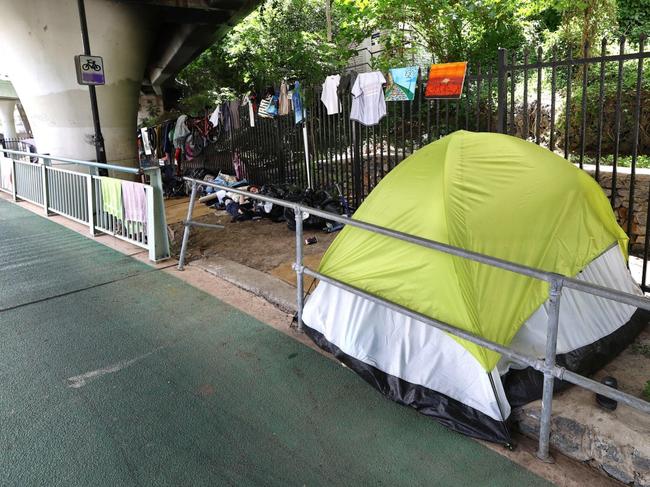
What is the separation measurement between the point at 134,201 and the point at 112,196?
0.61 meters

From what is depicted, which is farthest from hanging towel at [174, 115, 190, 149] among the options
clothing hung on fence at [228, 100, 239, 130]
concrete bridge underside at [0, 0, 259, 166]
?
clothing hung on fence at [228, 100, 239, 130]

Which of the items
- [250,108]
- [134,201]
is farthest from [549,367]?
[250,108]

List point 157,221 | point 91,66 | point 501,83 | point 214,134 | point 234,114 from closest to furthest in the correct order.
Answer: point 501,83 < point 157,221 < point 91,66 < point 234,114 < point 214,134

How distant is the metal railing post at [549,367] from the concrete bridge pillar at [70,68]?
9239 millimetres

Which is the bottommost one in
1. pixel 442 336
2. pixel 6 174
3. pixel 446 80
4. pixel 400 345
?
pixel 400 345

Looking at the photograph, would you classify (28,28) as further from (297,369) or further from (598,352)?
(598,352)

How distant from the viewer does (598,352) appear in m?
2.98

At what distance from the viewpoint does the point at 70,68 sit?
8.85m

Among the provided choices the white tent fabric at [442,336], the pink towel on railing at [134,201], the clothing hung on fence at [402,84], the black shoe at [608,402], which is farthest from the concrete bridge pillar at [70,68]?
the black shoe at [608,402]

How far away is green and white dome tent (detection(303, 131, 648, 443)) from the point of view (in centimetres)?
271

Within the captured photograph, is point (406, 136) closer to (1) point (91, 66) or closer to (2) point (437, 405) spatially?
(1) point (91, 66)

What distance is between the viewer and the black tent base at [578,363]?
8.78 ft

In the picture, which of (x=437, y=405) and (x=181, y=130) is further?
(x=181, y=130)

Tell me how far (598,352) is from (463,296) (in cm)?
103
